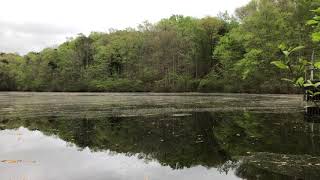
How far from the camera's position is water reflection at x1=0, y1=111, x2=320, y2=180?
25.8 ft

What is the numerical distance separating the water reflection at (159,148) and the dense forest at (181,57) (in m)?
33.5

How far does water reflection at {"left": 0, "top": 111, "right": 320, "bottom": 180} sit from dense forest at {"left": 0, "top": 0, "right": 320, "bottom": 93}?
33.5 meters

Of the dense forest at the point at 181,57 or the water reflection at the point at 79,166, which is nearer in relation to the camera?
the water reflection at the point at 79,166

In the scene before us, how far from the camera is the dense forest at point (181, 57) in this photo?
52594 mm

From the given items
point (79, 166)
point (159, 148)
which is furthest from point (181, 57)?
point (79, 166)

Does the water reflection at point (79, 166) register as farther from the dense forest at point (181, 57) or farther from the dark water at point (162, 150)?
the dense forest at point (181, 57)

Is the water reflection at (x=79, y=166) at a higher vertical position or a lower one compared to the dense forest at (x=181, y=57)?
lower

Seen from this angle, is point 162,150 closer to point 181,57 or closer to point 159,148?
point 159,148

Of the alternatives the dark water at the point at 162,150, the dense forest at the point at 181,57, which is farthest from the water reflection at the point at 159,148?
the dense forest at the point at 181,57

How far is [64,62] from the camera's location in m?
87.6

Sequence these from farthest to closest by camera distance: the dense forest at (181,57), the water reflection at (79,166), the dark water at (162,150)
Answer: the dense forest at (181,57) → the dark water at (162,150) → the water reflection at (79,166)

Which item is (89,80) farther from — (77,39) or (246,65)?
(246,65)

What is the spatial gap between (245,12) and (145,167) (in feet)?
193

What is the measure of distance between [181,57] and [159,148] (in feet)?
200
